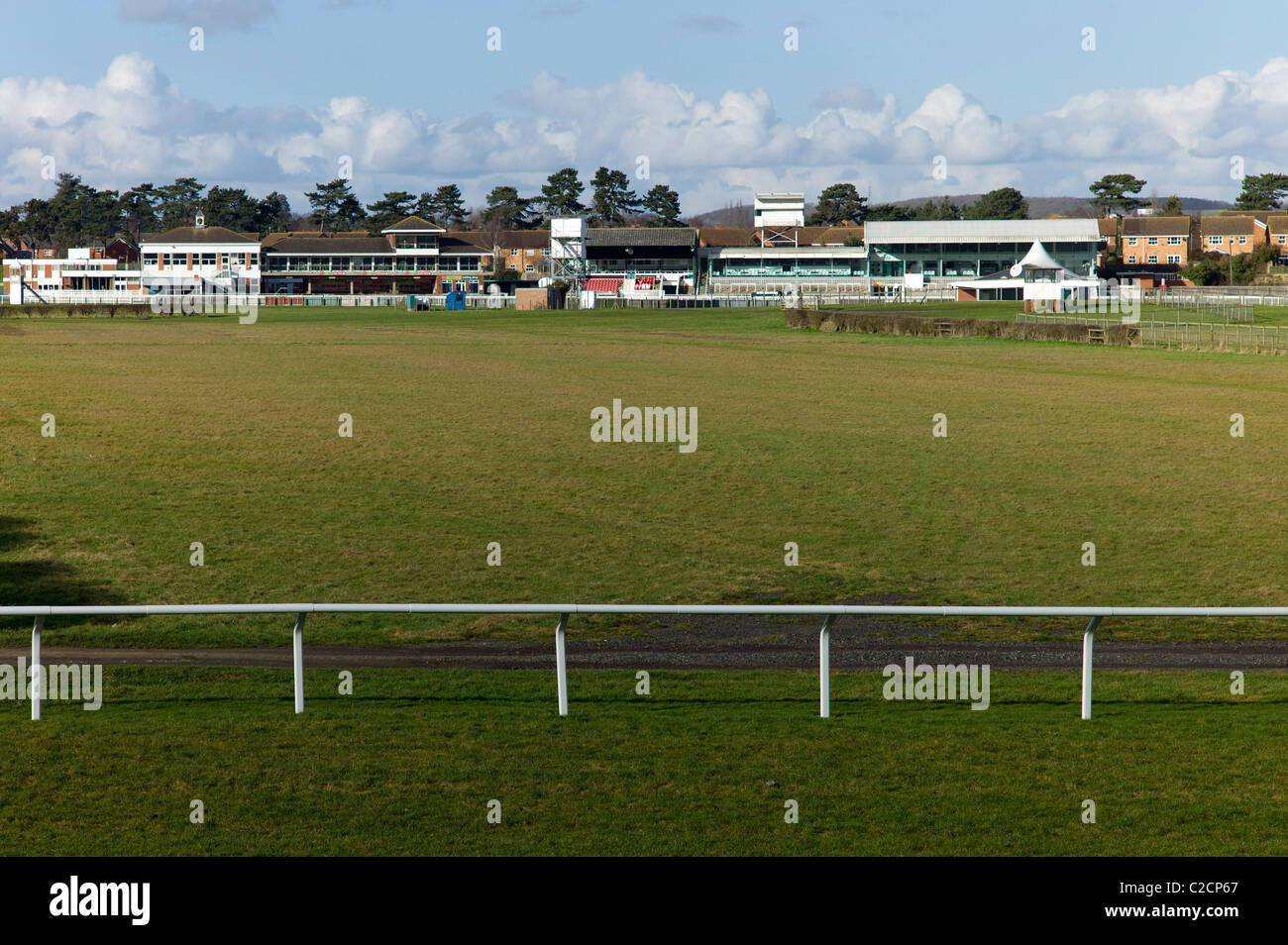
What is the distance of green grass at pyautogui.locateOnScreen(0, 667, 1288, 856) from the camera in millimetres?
8094

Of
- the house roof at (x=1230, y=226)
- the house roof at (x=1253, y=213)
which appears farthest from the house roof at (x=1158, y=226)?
the house roof at (x=1253, y=213)

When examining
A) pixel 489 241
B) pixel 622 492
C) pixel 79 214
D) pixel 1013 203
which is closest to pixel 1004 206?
pixel 1013 203

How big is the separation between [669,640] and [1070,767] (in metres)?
5.45

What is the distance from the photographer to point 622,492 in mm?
21984

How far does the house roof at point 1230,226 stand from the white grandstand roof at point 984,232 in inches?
1033

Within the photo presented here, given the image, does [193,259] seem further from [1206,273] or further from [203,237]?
[1206,273]

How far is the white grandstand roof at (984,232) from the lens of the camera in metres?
128

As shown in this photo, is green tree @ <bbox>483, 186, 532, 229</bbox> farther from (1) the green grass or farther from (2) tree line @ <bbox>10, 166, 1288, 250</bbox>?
(1) the green grass

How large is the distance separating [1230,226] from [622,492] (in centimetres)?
14199

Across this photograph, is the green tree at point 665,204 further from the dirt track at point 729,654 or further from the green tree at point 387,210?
the dirt track at point 729,654

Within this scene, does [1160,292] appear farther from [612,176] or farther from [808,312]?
[612,176]

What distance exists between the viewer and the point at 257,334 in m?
60.7

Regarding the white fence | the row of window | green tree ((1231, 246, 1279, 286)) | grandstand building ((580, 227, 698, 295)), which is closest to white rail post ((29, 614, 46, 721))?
the white fence
